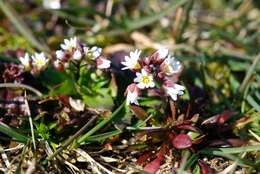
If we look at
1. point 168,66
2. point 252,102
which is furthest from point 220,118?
point 168,66

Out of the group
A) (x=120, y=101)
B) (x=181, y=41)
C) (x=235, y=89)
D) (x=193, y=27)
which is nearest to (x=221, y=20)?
(x=193, y=27)

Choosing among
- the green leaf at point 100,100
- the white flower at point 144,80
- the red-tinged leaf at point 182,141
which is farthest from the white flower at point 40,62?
the red-tinged leaf at point 182,141

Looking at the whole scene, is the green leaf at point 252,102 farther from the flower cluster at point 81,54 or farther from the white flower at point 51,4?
the white flower at point 51,4

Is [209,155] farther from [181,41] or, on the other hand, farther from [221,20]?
[221,20]

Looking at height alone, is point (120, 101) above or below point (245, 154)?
above

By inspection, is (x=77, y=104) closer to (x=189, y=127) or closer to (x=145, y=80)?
(x=145, y=80)

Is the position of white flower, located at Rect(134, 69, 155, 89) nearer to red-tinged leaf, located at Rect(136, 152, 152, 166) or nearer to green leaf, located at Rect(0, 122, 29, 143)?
red-tinged leaf, located at Rect(136, 152, 152, 166)

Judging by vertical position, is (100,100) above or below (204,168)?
above
